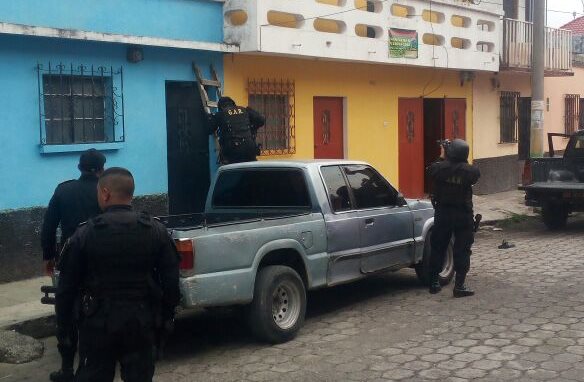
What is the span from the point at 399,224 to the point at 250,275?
2427 millimetres

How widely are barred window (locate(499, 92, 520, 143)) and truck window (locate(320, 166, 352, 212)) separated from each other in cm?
1224

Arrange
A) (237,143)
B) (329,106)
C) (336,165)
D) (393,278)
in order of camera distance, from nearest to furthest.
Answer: (336,165) < (393,278) < (237,143) < (329,106)

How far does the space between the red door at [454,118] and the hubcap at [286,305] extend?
1086 centimetres

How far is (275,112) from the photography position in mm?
13062

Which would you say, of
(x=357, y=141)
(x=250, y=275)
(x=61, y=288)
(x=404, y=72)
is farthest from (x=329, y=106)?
(x=61, y=288)

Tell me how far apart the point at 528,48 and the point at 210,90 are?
9768mm

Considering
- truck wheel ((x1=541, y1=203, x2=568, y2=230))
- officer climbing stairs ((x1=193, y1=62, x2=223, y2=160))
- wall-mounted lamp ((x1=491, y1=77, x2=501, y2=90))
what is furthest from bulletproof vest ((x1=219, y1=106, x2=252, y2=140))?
wall-mounted lamp ((x1=491, y1=77, x2=501, y2=90))

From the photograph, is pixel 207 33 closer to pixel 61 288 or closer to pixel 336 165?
pixel 336 165

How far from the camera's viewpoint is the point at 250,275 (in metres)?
6.54

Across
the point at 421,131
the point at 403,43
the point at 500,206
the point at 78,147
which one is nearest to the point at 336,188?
the point at 78,147

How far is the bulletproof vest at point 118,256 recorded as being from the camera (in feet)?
13.2

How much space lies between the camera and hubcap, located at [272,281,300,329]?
6902 mm

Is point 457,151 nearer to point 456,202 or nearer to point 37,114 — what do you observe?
point 456,202

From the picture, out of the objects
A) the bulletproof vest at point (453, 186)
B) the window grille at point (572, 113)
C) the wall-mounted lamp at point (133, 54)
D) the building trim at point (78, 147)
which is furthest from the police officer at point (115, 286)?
the window grille at point (572, 113)
